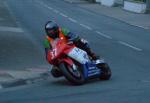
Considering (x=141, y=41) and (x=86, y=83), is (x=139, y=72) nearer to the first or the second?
(x=86, y=83)

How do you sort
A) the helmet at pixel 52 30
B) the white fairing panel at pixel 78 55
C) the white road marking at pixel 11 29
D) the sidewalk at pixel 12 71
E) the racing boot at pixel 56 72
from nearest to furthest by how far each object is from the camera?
the white fairing panel at pixel 78 55
the helmet at pixel 52 30
the racing boot at pixel 56 72
the sidewalk at pixel 12 71
the white road marking at pixel 11 29

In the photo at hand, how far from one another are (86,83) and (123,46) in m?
9.25

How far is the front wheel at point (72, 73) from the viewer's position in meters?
13.4

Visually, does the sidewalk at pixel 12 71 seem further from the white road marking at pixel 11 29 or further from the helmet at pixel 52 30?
the white road marking at pixel 11 29

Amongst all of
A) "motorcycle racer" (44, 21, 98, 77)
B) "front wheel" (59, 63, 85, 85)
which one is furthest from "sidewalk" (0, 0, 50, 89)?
"front wheel" (59, 63, 85, 85)

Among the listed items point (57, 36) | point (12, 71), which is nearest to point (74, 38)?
point (57, 36)

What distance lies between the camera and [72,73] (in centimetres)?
1345

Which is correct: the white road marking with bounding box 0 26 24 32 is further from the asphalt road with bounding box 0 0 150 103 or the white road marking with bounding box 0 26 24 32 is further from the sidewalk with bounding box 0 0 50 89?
the sidewalk with bounding box 0 0 50 89

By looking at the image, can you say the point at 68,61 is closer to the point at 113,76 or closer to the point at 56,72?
the point at 56,72

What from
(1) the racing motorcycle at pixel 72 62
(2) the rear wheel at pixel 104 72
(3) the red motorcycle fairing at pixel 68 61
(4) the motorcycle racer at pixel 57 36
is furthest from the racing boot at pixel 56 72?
(2) the rear wheel at pixel 104 72

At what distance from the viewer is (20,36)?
2592 cm

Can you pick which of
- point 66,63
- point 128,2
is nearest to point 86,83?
point 66,63

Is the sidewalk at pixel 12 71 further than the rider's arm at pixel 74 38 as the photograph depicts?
Yes

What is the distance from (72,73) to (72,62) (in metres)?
0.24
